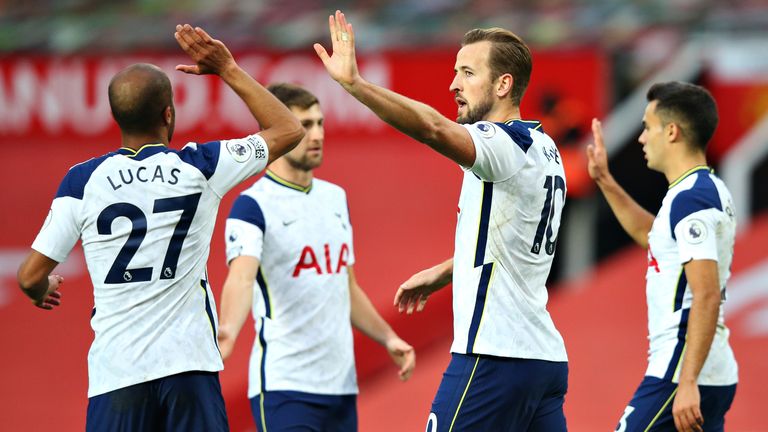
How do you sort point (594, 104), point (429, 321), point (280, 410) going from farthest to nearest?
1. point (429, 321)
2. point (594, 104)
3. point (280, 410)

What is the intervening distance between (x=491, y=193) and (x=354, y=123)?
725 cm

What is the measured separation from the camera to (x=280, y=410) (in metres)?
5.99

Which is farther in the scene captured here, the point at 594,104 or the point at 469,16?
the point at 469,16

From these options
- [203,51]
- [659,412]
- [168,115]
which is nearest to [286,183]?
[168,115]

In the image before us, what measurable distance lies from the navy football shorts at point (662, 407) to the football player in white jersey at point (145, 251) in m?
2.07

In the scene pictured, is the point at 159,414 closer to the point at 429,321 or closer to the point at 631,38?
the point at 429,321

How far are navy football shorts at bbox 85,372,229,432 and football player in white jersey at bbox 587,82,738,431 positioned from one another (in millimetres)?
2140

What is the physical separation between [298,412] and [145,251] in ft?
5.90

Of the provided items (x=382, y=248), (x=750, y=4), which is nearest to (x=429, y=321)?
(x=382, y=248)

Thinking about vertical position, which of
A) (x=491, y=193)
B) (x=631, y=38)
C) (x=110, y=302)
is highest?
(x=631, y=38)

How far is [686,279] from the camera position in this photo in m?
5.36

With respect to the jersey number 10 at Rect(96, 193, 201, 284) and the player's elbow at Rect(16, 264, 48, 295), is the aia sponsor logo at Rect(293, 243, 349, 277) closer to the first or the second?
the jersey number 10 at Rect(96, 193, 201, 284)

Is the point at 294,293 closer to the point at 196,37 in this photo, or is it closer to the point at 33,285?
the point at 33,285

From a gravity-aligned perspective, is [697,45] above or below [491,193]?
above
